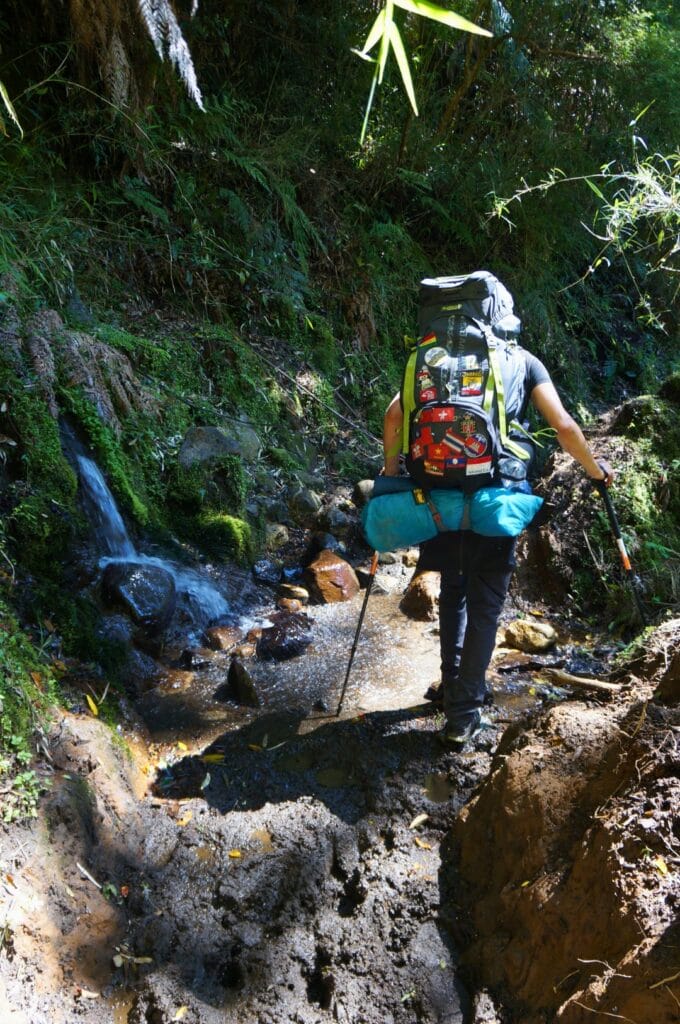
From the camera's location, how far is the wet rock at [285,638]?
195 inches

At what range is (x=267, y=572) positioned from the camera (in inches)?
239

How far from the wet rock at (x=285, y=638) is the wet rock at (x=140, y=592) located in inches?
26.5

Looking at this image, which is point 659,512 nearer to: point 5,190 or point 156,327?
point 156,327

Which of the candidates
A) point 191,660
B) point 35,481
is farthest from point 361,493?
point 35,481

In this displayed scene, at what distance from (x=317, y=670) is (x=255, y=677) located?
396mm

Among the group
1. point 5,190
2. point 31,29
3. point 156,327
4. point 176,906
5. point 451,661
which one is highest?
point 31,29

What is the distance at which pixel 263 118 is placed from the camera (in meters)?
8.33

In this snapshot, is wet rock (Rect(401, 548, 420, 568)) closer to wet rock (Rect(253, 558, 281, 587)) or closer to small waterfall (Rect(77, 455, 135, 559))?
wet rock (Rect(253, 558, 281, 587))

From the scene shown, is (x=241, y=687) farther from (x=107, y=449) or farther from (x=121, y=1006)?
(x=107, y=449)

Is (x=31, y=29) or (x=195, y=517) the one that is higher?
(x=31, y=29)

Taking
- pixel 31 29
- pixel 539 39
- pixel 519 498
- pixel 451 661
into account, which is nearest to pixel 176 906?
pixel 451 661

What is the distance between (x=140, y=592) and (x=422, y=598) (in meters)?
1.98

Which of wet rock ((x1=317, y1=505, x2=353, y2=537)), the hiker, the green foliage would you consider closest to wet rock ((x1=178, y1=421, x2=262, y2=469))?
wet rock ((x1=317, y1=505, x2=353, y2=537))

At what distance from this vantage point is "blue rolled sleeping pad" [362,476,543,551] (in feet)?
10.8
